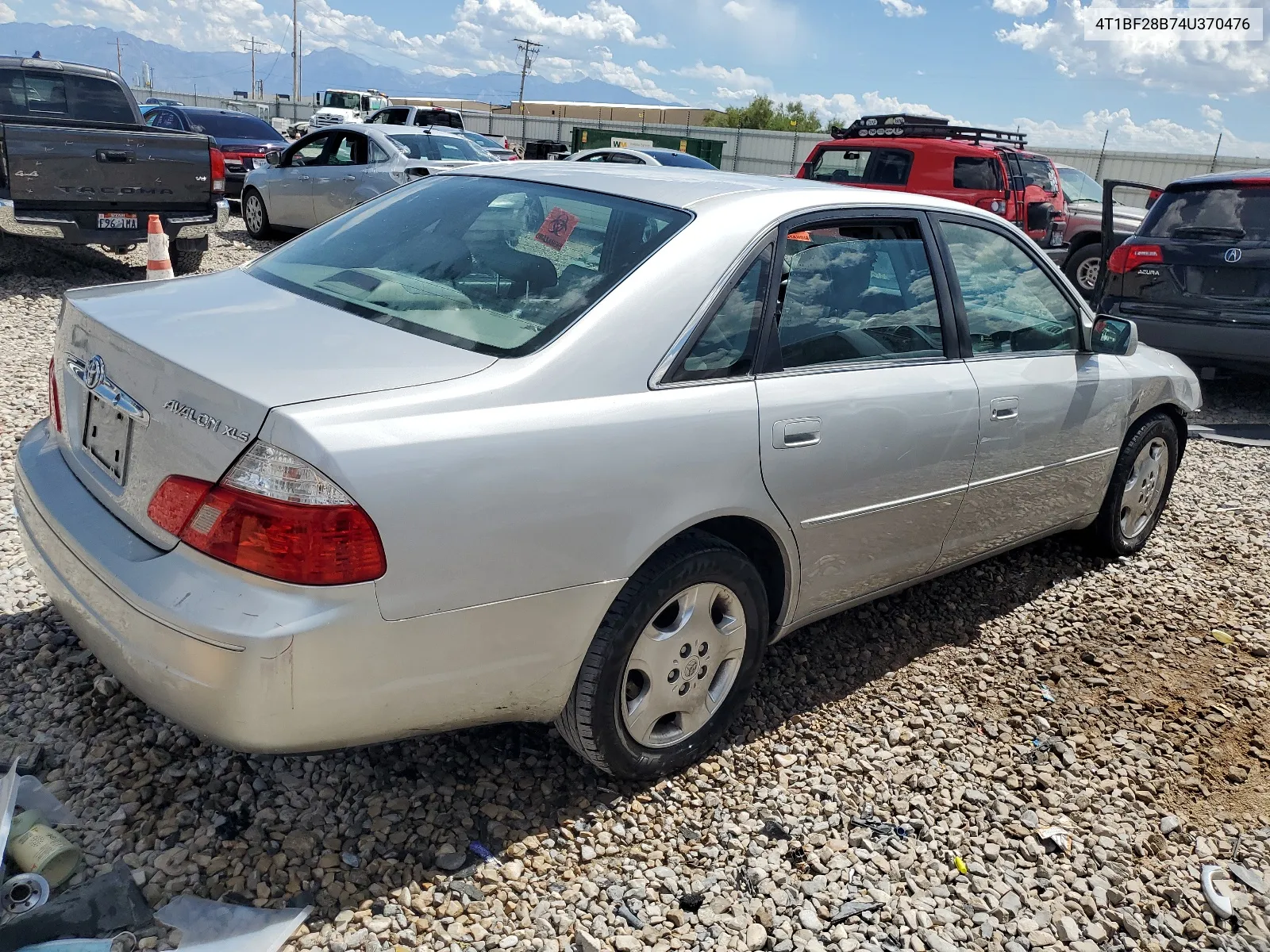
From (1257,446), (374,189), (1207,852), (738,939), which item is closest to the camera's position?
(738,939)

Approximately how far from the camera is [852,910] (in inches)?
101

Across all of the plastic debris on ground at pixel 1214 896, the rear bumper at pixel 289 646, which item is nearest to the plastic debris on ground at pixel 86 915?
the rear bumper at pixel 289 646

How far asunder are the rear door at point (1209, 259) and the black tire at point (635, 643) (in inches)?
246

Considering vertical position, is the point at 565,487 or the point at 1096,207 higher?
the point at 1096,207

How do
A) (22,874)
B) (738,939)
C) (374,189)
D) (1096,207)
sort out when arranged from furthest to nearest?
1. (1096,207)
2. (374,189)
3. (738,939)
4. (22,874)

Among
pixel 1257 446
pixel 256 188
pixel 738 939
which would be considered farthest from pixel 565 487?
pixel 256 188

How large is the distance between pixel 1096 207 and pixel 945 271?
12.0 meters

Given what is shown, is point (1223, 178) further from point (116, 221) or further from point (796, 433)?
point (116, 221)

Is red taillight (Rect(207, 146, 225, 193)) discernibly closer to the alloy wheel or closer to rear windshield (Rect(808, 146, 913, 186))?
rear windshield (Rect(808, 146, 913, 186))

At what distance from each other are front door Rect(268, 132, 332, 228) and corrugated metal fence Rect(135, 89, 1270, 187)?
539cm

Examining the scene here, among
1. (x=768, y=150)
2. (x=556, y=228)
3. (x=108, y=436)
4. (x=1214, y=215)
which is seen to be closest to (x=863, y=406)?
(x=556, y=228)

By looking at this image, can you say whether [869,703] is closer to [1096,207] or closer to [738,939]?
[738,939]

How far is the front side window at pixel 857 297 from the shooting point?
3027 millimetres

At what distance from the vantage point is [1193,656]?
408 centimetres
